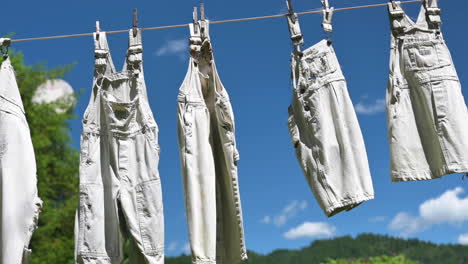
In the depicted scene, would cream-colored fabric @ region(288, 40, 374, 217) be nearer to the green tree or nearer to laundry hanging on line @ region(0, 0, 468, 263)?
laundry hanging on line @ region(0, 0, 468, 263)

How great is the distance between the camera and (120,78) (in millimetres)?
4121

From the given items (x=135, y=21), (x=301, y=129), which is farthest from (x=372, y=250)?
(x=135, y=21)

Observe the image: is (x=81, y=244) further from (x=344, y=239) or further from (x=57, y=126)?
(x=344, y=239)

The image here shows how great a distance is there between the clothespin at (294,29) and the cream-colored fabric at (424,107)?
2.15ft

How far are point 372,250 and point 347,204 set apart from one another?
18677 mm

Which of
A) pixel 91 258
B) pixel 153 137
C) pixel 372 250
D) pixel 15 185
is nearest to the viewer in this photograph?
pixel 15 185

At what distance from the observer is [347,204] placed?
12.2ft

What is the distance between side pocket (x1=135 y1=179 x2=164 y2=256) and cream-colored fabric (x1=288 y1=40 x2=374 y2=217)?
0.99 m

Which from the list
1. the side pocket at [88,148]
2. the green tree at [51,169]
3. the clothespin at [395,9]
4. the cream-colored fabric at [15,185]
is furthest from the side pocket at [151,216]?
the green tree at [51,169]

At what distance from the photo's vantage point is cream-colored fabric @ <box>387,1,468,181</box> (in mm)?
3898

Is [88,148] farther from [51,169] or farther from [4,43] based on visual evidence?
[51,169]

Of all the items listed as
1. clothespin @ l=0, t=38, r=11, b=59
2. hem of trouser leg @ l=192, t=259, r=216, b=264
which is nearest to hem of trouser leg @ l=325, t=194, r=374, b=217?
hem of trouser leg @ l=192, t=259, r=216, b=264

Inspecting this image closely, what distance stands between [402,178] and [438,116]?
1.57ft

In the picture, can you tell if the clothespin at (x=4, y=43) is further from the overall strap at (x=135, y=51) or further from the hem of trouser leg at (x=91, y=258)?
the hem of trouser leg at (x=91, y=258)
